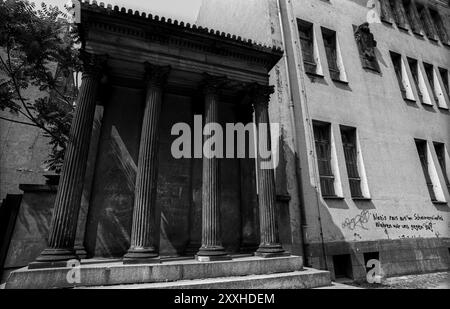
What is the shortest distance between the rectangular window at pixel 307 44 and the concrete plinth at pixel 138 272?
Result: 28.4ft

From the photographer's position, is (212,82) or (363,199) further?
(363,199)

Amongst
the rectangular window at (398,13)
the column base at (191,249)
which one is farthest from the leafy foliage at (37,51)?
the rectangular window at (398,13)

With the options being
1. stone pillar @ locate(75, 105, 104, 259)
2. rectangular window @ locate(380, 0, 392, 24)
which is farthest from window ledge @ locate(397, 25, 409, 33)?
stone pillar @ locate(75, 105, 104, 259)

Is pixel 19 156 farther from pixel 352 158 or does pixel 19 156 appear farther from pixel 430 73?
pixel 430 73

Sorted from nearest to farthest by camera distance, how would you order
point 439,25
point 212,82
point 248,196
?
point 212,82
point 248,196
point 439,25

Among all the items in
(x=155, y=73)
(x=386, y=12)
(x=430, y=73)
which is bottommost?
(x=155, y=73)

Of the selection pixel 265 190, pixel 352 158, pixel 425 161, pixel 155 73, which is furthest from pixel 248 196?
pixel 425 161

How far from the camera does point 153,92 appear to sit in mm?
7457

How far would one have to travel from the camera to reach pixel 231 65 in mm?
8594

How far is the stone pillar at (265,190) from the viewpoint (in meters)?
7.62

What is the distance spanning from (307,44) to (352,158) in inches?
226

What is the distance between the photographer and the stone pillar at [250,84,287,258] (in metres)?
7.62
